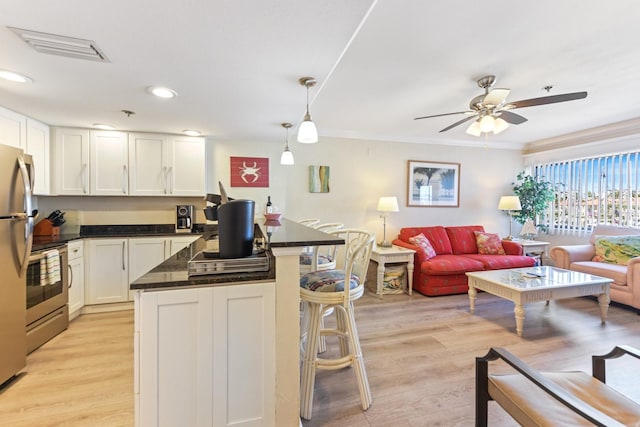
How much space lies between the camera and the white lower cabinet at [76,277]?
2.89 metres

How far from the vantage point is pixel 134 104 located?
2432 mm

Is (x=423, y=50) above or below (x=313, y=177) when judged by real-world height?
above

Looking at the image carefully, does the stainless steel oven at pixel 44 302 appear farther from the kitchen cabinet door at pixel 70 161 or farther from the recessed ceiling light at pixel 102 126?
the recessed ceiling light at pixel 102 126

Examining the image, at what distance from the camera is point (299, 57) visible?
5.33ft

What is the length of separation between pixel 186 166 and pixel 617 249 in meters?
5.75

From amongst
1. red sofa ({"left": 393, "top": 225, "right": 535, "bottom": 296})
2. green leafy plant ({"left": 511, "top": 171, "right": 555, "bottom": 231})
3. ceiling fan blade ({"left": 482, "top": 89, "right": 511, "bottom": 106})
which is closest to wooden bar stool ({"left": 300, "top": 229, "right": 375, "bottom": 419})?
ceiling fan blade ({"left": 482, "top": 89, "right": 511, "bottom": 106})

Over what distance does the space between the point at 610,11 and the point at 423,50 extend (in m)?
1.05

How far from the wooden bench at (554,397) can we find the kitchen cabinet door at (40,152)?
13.7 ft

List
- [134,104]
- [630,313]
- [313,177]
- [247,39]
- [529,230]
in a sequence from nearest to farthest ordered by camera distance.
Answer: [247,39]
[134,104]
[630,313]
[313,177]
[529,230]

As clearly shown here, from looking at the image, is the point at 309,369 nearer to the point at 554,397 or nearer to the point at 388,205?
the point at 554,397

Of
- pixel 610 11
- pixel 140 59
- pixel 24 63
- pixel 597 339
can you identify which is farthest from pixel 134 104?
pixel 597 339

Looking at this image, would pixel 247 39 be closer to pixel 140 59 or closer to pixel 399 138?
pixel 140 59

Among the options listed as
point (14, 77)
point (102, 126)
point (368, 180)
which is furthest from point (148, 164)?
point (368, 180)

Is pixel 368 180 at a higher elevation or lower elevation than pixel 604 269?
higher
